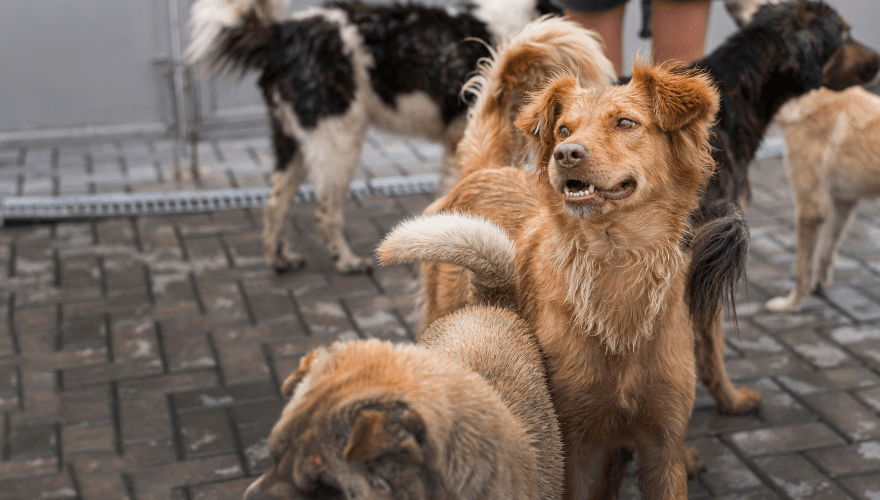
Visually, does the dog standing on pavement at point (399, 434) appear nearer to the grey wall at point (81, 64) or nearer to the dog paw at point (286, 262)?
the dog paw at point (286, 262)

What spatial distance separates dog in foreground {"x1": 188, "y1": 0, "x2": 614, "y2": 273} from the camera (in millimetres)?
4496

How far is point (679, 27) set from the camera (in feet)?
11.9

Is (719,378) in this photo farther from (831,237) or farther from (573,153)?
(573,153)

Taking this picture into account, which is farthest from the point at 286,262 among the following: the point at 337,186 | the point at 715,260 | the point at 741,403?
the point at 715,260

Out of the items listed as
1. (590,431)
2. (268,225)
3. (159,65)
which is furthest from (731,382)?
(159,65)

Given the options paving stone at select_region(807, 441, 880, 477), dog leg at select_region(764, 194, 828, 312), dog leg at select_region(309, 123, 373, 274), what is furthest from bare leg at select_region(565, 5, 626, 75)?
paving stone at select_region(807, 441, 880, 477)

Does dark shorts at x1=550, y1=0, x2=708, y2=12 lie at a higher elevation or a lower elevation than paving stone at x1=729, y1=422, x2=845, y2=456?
higher

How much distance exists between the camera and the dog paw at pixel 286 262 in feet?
15.7

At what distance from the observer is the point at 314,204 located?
19.1ft

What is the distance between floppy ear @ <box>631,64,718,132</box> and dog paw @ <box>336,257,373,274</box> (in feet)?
9.68

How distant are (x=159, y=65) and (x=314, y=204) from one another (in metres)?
1.88

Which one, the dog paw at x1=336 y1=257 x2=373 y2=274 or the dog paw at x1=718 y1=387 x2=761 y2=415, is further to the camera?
the dog paw at x1=336 y1=257 x2=373 y2=274

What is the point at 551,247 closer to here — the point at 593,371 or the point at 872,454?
the point at 593,371

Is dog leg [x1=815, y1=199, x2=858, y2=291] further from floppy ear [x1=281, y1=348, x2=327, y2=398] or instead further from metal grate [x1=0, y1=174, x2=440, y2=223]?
floppy ear [x1=281, y1=348, x2=327, y2=398]
